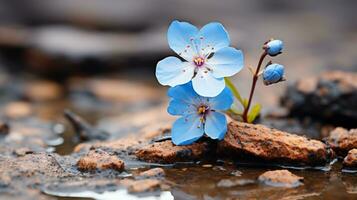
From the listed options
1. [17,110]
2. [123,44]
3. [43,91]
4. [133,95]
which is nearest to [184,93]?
[17,110]

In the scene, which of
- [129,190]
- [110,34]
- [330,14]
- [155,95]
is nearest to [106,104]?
[155,95]

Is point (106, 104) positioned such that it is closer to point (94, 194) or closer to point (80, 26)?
point (80, 26)

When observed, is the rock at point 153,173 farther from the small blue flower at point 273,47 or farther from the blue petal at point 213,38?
the small blue flower at point 273,47

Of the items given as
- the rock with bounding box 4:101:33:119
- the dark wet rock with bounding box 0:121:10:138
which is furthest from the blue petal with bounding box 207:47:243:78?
the rock with bounding box 4:101:33:119

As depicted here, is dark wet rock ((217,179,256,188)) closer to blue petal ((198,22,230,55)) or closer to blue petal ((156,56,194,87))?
blue petal ((156,56,194,87))

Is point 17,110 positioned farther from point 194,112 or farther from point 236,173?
point 236,173
